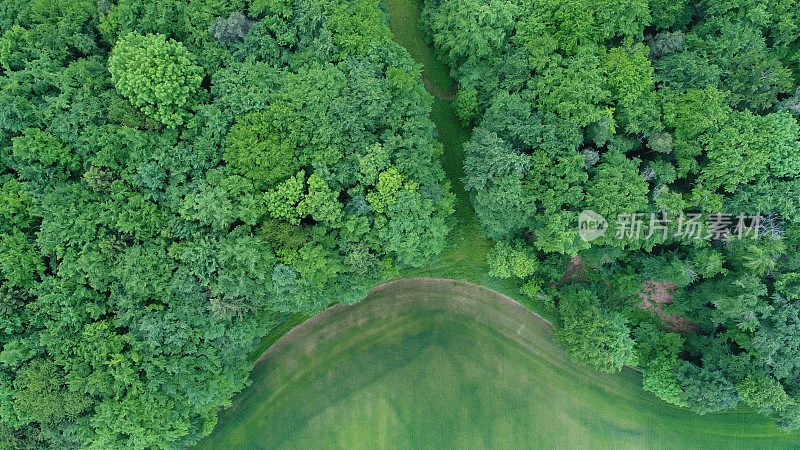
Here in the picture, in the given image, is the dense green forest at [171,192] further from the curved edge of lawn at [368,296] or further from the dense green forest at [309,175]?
the curved edge of lawn at [368,296]

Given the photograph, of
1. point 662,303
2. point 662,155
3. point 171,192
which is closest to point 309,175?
point 171,192

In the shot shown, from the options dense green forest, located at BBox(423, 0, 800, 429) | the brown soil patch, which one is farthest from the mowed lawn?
the brown soil patch

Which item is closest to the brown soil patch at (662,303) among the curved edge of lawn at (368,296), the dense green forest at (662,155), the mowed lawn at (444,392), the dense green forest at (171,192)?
the dense green forest at (662,155)

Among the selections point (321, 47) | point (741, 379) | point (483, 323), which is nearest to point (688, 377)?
point (741, 379)

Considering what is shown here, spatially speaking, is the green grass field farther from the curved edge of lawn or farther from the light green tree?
the light green tree

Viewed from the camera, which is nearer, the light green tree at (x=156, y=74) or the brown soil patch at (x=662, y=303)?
the light green tree at (x=156, y=74)

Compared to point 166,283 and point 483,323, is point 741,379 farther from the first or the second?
point 166,283
